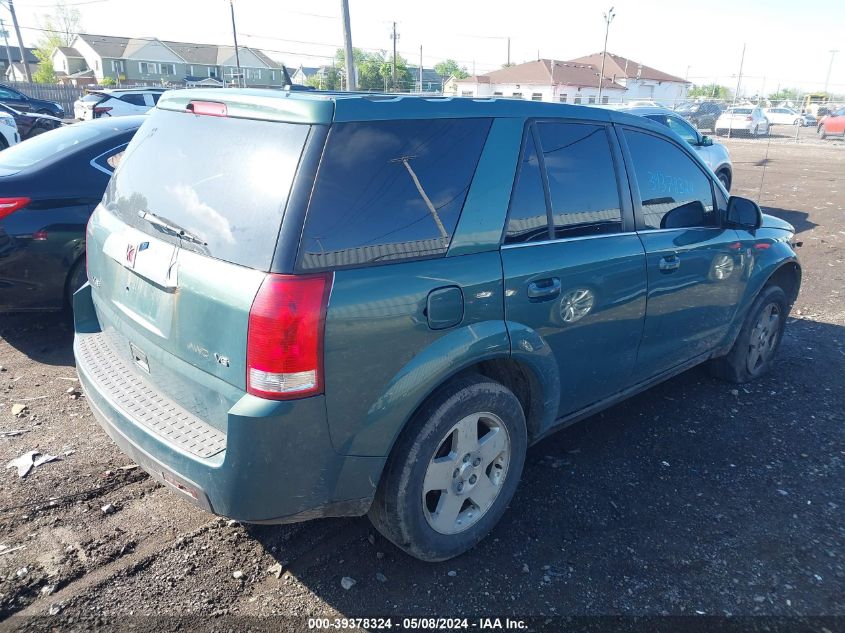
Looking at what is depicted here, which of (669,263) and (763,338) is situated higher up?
(669,263)

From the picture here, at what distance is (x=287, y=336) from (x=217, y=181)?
0.76 metres

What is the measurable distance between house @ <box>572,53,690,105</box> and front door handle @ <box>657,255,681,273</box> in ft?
214

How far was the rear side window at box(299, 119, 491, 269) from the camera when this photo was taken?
2195 mm

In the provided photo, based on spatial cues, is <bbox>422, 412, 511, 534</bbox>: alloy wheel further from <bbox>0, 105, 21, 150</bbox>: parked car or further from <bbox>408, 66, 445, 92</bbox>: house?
<bbox>408, 66, 445, 92</bbox>: house

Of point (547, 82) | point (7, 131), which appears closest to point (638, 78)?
point (547, 82)

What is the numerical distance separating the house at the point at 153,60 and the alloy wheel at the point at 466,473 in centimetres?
7643

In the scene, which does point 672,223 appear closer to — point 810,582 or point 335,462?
point 810,582

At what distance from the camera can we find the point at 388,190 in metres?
2.38

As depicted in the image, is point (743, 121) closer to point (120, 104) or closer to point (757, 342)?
point (120, 104)

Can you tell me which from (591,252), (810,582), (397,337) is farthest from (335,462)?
(810,582)

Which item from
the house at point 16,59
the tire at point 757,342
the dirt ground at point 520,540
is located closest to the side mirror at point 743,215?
the tire at point 757,342

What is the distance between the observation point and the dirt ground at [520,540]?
8.62ft

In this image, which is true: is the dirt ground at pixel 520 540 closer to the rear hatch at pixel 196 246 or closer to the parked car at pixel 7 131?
the rear hatch at pixel 196 246

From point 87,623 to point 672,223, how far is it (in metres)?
3.52
